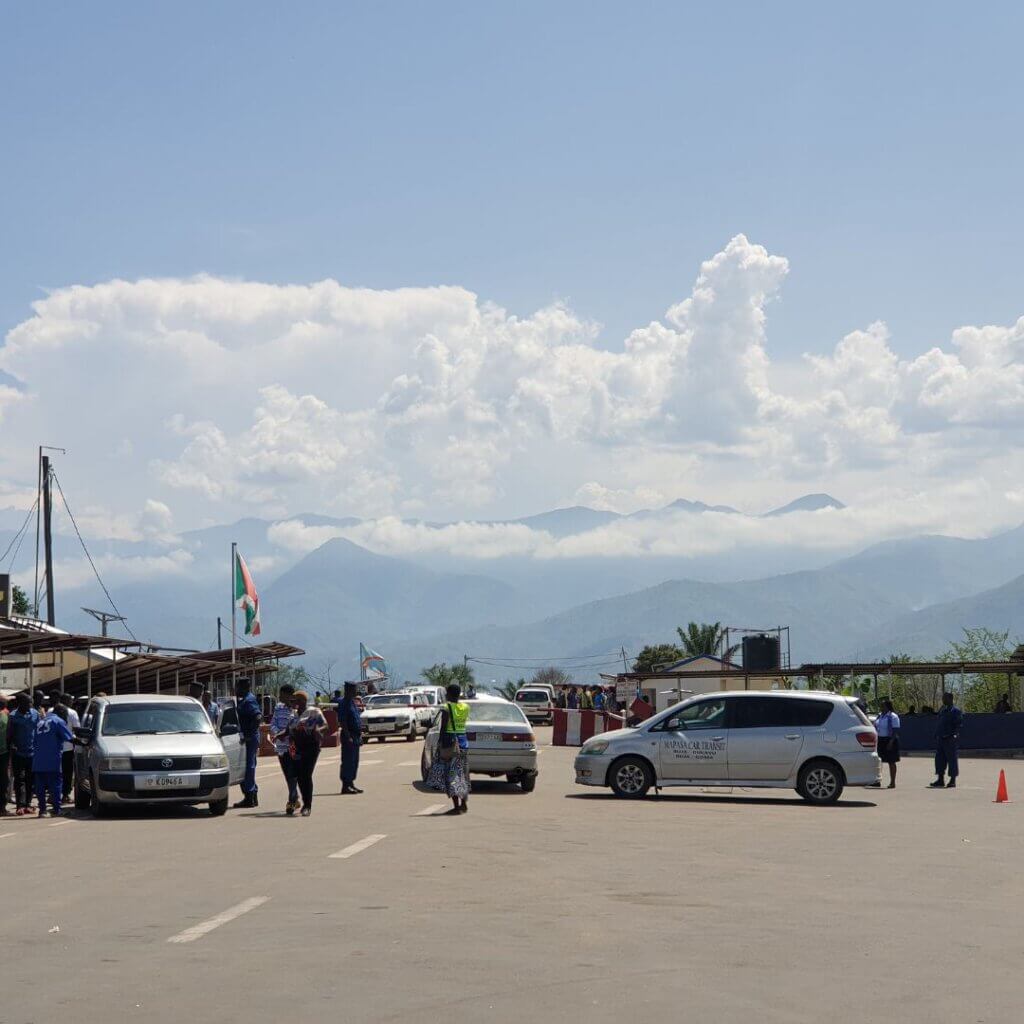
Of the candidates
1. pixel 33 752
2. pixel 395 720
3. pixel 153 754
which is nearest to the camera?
pixel 153 754

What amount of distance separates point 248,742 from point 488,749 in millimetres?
4077

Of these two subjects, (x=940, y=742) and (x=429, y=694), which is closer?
(x=940, y=742)

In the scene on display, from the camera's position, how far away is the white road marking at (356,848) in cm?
1438

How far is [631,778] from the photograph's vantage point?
22250mm

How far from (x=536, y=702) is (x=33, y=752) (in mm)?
43729

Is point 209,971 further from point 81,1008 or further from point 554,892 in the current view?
point 554,892

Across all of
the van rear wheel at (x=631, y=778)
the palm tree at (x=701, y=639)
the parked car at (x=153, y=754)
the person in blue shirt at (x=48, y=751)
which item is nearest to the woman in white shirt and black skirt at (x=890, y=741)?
the van rear wheel at (x=631, y=778)

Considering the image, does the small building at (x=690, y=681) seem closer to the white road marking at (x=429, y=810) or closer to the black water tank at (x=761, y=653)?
the black water tank at (x=761, y=653)

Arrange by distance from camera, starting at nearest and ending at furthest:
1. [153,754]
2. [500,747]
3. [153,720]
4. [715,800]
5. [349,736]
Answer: [153,754] < [153,720] < [715,800] < [349,736] < [500,747]

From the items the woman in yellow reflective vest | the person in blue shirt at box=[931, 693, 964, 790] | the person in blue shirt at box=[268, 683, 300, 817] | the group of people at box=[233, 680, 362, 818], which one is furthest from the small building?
the person in blue shirt at box=[268, 683, 300, 817]

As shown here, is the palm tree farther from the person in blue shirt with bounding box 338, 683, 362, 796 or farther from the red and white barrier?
the person in blue shirt with bounding box 338, 683, 362, 796

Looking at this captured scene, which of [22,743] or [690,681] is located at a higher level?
[22,743]

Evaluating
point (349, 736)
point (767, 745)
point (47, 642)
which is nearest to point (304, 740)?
point (349, 736)

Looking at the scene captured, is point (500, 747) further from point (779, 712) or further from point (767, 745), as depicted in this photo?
point (779, 712)
